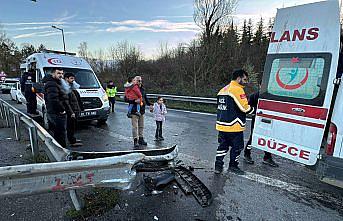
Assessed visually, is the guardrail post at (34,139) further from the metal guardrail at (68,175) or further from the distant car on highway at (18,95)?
the distant car on highway at (18,95)

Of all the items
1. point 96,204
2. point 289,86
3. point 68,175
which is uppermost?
point 289,86

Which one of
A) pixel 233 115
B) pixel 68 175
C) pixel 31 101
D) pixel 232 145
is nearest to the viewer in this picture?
pixel 68 175

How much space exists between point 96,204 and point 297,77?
10.7 ft

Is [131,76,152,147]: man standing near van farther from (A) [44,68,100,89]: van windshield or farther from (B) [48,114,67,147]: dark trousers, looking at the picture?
(A) [44,68,100,89]: van windshield

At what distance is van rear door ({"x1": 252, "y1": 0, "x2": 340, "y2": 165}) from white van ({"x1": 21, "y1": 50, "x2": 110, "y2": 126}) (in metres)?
5.64

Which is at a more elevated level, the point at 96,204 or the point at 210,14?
the point at 210,14

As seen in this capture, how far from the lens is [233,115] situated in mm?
4020

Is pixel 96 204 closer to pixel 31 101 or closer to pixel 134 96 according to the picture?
pixel 134 96

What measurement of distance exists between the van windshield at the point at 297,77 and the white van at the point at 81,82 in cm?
573

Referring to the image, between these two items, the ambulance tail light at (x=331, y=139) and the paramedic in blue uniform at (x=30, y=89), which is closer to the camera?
the ambulance tail light at (x=331, y=139)

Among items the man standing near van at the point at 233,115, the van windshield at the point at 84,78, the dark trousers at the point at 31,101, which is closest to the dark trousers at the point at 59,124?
the van windshield at the point at 84,78

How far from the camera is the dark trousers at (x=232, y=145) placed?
4.14 metres

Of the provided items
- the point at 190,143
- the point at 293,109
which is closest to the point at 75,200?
the point at 293,109

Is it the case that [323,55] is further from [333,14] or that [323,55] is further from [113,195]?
[113,195]
